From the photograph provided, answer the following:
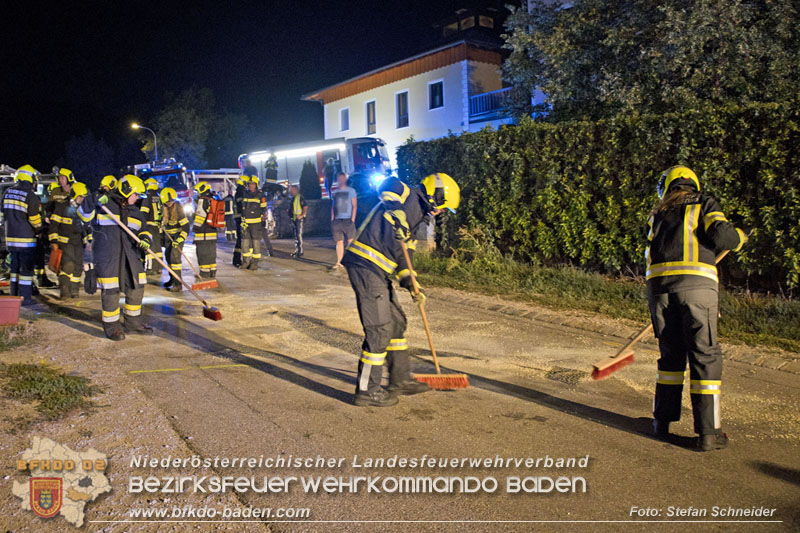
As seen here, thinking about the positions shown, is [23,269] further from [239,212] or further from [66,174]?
[239,212]

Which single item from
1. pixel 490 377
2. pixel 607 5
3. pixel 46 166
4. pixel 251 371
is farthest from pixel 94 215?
pixel 46 166

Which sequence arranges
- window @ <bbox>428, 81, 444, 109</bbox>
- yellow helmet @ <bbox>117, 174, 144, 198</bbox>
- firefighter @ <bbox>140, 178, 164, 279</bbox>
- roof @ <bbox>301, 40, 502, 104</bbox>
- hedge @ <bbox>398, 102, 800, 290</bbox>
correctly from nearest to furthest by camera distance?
yellow helmet @ <bbox>117, 174, 144, 198</bbox>
hedge @ <bbox>398, 102, 800, 290</bbox>
firefighter @ <bbox>140, 178, 164, 279</bbox>
roof @ <bbox>301, 40, 502, 104</bbox>
window @ <bbox>428, 81, 444, 109</bbox>

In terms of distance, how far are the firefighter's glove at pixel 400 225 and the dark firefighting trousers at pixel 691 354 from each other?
196 centimetres

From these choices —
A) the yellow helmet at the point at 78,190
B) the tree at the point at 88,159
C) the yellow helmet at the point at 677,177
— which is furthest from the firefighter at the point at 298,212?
the tree at the point at 88,159

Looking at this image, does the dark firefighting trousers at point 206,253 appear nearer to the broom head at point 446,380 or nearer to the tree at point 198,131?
the broom head at point 446,380

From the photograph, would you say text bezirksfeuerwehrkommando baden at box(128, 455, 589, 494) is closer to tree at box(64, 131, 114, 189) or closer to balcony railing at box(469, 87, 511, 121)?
balcony railing at box(469, 87, 511, 121)

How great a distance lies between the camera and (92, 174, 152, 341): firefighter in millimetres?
7535

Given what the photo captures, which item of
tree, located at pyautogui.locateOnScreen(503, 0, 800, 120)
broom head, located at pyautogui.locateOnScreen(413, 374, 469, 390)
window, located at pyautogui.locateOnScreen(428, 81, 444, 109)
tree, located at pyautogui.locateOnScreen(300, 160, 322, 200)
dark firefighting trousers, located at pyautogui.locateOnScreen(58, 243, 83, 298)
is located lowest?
broom head, located at pyautogui.locateOnScreen(413, 374, 469, 390)

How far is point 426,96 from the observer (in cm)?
3203

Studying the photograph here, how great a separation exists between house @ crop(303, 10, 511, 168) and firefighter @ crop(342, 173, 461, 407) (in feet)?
73.0

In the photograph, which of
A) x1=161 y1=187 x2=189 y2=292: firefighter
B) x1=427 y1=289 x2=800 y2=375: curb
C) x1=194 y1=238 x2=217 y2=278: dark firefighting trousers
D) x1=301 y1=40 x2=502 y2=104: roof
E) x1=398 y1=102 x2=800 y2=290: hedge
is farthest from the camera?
x1=301 y1=40 x2=502 y2=104: roof

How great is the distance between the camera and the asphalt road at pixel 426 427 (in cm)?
354

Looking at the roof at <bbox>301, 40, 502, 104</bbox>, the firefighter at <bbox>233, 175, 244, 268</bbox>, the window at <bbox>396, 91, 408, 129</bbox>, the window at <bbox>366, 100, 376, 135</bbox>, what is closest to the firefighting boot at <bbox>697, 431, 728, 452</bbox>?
the firefighter at <bbox>233, 175, 244, 268</bbox>

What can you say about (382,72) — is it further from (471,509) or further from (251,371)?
(471,509)
